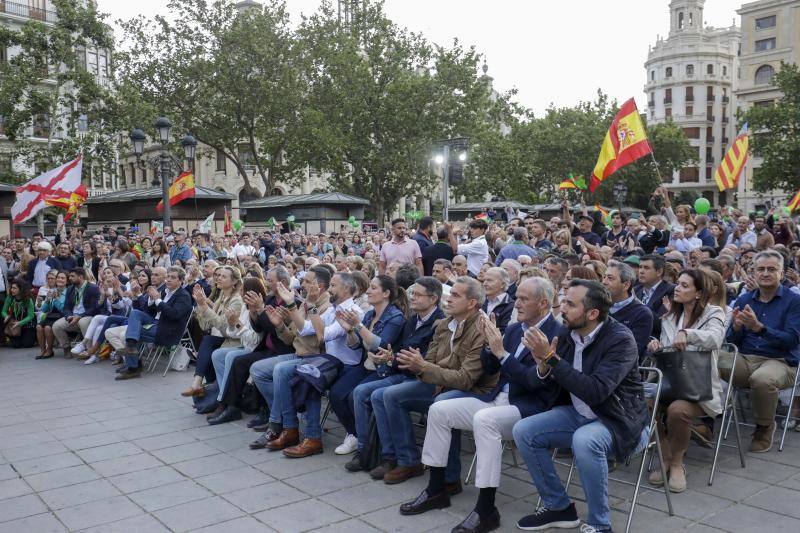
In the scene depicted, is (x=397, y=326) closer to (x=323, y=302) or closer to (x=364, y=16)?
(x=323, y=302)

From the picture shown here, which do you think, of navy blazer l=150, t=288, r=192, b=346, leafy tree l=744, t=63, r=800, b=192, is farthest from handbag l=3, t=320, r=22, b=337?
leafy tree l=744, t=63, r=800, b=192

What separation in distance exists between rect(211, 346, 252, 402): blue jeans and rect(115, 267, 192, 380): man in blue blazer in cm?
204

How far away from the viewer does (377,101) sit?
3616 cm

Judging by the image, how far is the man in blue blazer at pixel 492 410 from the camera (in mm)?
4562

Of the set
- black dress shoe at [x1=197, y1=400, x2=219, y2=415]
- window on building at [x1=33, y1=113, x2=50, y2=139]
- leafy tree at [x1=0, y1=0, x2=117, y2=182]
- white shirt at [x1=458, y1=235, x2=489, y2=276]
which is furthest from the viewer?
window on building at [x1=33, y1=113, x2=50, y2=139]

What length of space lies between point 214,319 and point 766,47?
226 ft

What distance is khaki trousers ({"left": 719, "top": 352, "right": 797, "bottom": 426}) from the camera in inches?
228

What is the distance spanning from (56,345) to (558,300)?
984 centimetres

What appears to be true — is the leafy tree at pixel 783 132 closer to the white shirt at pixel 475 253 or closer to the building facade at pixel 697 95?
the white shirt at pixel 475 253

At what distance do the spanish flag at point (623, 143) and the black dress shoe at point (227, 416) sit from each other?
334 inches

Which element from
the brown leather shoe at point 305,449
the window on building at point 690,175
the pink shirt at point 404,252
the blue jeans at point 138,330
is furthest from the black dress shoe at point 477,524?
the window on building at point 690,175

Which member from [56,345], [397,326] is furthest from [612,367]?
[56,345]

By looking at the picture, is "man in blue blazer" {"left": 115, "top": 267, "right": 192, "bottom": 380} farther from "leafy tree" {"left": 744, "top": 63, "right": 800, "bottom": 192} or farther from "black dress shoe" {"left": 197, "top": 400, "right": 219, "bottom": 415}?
"leafy tree" {"left": 744, "top": 63, "right": 800, "bottom": 192}

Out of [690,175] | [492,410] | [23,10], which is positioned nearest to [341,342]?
[492,410]
